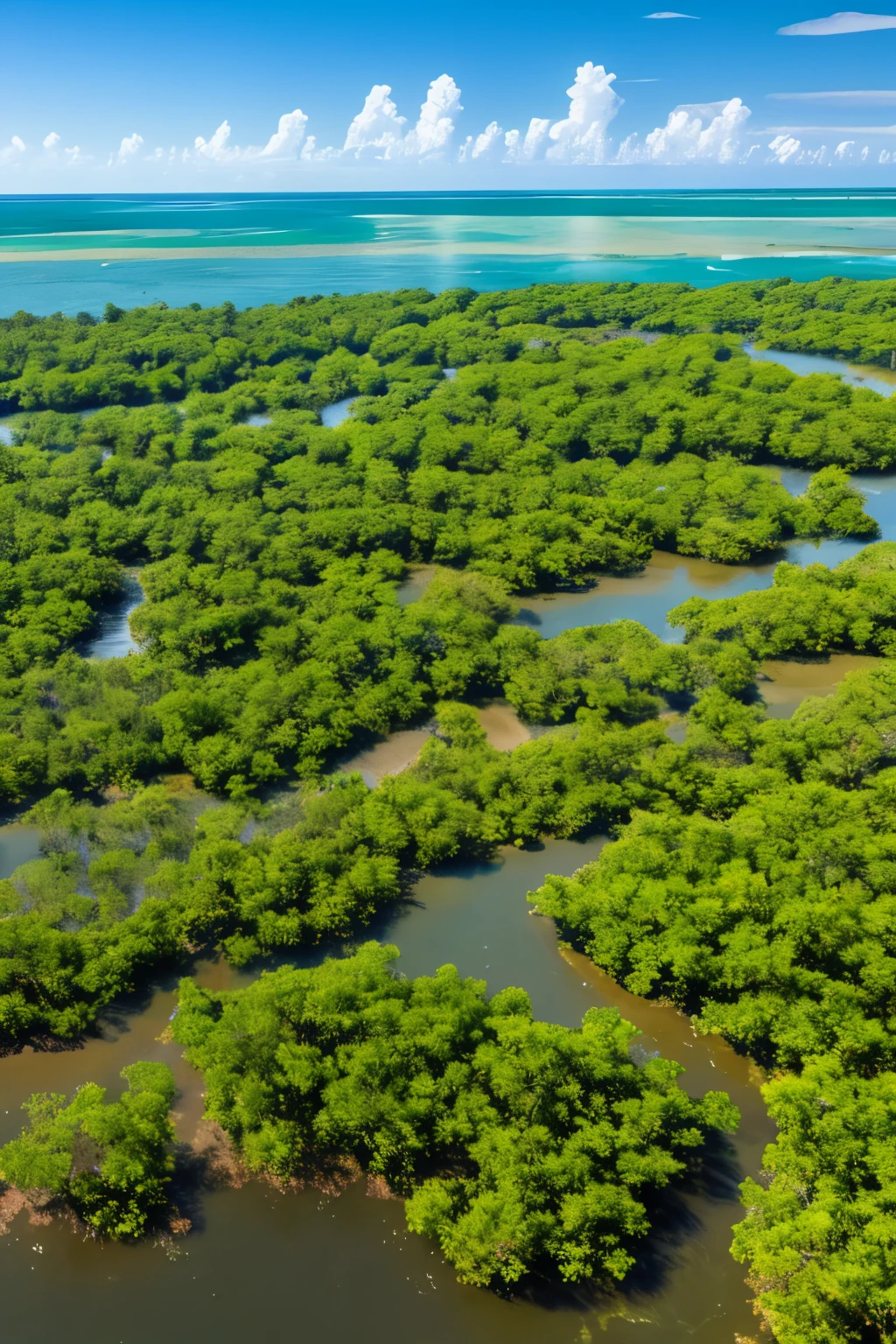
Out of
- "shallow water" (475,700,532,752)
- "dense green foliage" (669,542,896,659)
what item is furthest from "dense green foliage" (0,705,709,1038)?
"dense green foliage" (669,542,896,659)

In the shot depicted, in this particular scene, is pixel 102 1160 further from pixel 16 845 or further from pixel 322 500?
pixel 322 500

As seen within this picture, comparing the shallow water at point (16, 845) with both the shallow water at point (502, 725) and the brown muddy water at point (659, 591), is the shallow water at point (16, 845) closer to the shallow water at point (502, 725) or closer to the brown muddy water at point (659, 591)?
the shallow water at point (502, 725)

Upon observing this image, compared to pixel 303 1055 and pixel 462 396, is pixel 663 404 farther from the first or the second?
pixel 303 1055

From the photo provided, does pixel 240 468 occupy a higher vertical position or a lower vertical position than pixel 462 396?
lower

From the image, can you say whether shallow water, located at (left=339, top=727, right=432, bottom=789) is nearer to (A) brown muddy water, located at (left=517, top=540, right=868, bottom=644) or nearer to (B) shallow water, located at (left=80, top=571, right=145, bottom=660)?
(A) brown muddy water, located at (left=517, top=540, right=868, bottom=644)

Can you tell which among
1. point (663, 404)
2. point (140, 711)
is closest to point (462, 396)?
point (663, 404)
